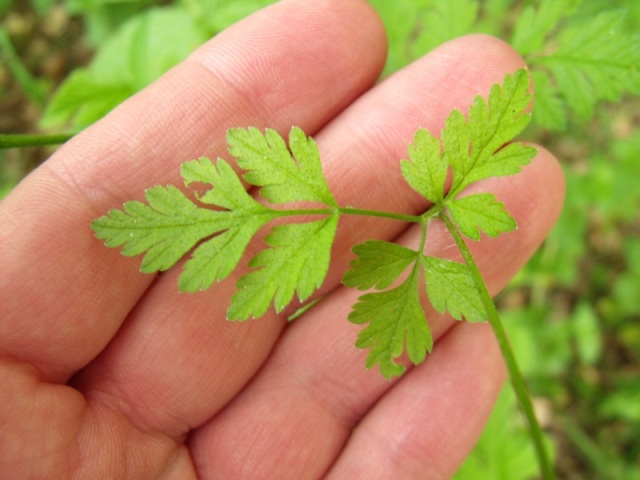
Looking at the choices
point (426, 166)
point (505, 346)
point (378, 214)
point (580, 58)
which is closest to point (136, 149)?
point (378, 214)

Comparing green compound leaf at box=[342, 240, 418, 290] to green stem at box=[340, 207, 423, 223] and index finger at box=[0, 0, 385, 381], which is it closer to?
green stem at box=[340, 207, 423, 223]

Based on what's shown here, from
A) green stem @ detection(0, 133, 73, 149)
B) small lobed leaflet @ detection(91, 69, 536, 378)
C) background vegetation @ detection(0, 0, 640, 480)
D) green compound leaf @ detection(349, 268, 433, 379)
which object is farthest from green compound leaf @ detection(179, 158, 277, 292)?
background vegetation @ detection(0, 0, 640, 480)

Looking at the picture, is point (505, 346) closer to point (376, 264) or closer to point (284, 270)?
point (376, 264)

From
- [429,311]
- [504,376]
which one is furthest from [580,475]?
[429,311]

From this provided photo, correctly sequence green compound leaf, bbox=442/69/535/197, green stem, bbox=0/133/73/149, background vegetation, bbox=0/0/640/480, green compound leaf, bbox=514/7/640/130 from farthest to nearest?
background vegetation, bbox=0/0/640/480 → green compound leaf, bbox=514/7/640/130 → green stem, bbox=0/133/73/149 → green compound leaf, bbox=442/69/535/197

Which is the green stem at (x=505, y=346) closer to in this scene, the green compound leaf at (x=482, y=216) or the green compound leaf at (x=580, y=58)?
the green compound leaf at (x=482, y=216)

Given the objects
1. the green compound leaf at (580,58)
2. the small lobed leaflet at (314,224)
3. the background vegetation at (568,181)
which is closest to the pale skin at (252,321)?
the green compound leaf at (580,58)
